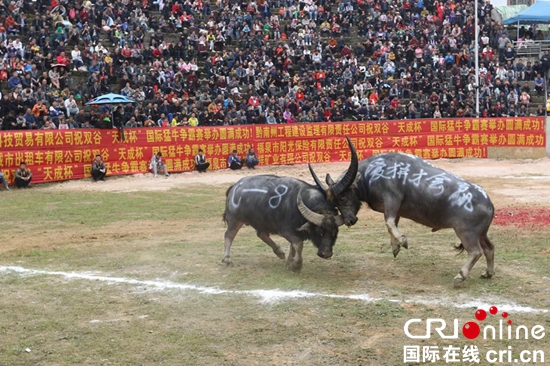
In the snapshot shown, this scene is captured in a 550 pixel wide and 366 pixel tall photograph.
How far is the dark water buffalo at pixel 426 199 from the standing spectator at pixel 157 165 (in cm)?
1813

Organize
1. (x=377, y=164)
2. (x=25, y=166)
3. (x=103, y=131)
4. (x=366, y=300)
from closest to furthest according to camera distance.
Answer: (x=366, y=300), (x=377, y=164), (x=25, y=166), (x=103, y=131)

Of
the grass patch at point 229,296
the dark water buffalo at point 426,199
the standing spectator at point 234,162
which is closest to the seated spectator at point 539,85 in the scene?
the standing spectator at point 234,162

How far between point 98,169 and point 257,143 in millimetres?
7218

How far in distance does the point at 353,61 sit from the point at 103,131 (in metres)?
15.5

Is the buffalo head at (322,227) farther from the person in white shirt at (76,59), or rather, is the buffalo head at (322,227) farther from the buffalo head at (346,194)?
the person in white shirt at (76,59)

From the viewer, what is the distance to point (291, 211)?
1154 centimetres

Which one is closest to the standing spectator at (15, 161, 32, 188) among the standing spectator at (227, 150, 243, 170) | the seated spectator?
the standing spectator at (227, 150, 243, 170)

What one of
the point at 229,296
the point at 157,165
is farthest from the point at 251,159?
the point at 229,296

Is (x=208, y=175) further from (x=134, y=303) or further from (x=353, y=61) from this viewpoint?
(x=134, y=303)

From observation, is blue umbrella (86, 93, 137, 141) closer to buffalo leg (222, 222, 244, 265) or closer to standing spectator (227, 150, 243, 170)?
standing spectator (227, 150, 243, 170)

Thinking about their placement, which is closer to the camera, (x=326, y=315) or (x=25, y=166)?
(x=326, y=315)

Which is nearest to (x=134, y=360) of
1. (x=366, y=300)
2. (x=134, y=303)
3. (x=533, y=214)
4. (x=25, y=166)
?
(x=134, y=303)

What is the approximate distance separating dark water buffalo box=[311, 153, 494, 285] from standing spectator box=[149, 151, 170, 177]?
714 inches

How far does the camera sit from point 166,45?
3647cm
